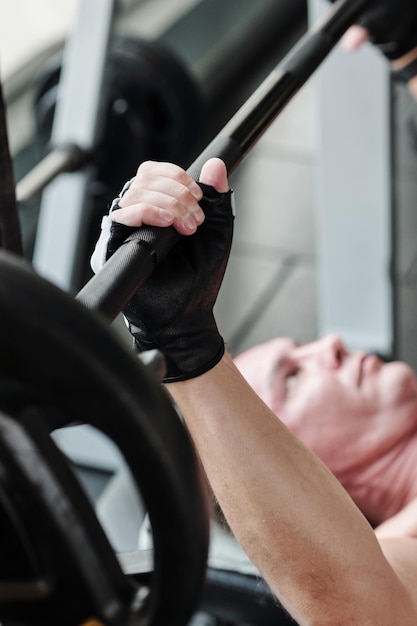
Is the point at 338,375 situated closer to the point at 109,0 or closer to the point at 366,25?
the point at 366,25

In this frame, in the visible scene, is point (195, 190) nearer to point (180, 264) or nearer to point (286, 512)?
point (180, 264)

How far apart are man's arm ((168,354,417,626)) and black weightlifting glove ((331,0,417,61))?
0.95 meters

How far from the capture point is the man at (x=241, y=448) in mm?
878

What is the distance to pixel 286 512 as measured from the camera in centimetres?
99

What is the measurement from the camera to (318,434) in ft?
4.53

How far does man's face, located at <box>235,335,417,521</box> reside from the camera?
1382mm

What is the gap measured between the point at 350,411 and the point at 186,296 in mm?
580

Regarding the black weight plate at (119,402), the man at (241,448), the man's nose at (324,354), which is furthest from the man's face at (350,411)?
the black weight plate at (119,402)

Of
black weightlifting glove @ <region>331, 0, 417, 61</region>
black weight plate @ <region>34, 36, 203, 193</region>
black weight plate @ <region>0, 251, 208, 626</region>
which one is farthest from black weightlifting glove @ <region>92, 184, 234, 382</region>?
black weight plate @ <region>34, 36, 203, 193</region>

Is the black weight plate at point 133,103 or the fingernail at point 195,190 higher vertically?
the fingernail at point 195,190

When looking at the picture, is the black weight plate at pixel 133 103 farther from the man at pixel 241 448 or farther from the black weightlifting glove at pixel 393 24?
the man at pixel 241 448

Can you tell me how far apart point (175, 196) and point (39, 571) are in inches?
17.1

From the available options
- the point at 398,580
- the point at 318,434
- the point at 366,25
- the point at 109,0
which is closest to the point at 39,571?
the point at 398,580

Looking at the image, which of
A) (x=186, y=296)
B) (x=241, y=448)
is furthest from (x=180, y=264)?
(x=241, y=448)
